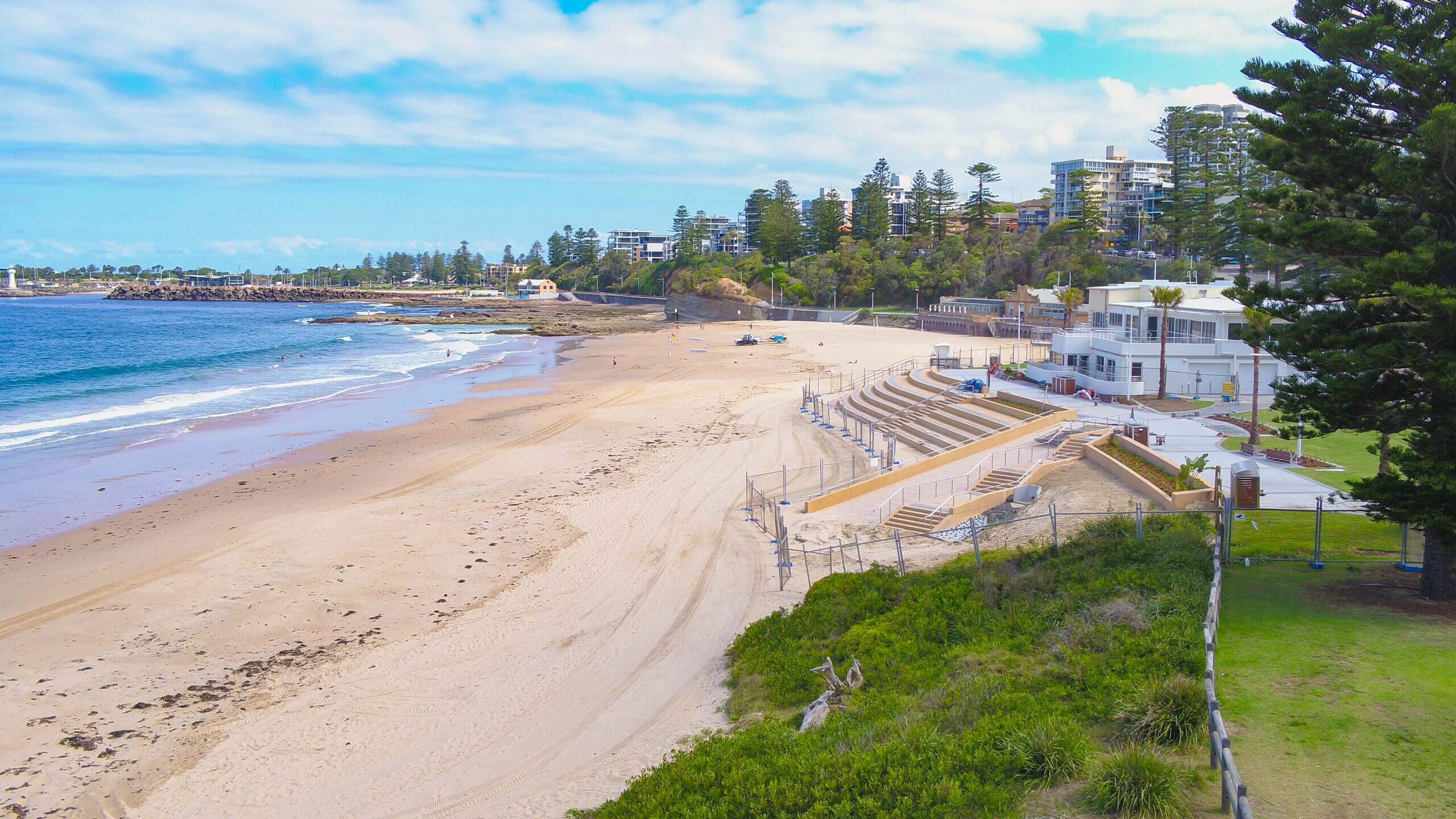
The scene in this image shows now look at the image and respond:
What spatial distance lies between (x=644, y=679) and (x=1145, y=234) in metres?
80.8

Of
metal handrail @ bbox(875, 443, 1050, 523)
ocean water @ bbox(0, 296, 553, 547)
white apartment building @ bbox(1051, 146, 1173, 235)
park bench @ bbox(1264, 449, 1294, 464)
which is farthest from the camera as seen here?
white apartment building @ bbox(1051, 146, 1173, 235)

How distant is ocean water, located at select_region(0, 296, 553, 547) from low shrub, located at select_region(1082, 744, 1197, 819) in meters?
22.0

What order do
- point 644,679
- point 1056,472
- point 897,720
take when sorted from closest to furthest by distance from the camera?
point 897,720 → point 644,679 → point 1056,472

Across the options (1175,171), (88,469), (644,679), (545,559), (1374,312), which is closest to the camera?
(1374,312)

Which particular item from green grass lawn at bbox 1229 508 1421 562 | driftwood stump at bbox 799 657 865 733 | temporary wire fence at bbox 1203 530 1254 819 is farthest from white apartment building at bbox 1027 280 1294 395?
driftwood stump at bbox 799 657 865 733

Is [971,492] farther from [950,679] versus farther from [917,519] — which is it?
[950,679]

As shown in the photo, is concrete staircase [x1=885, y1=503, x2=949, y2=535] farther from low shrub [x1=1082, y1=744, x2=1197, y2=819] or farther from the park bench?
low shrub [x1=1082, y1=744, x2=1197, y2=819]

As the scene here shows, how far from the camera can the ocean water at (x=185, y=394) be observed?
2522cm

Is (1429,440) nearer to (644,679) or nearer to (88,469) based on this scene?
(644,679)

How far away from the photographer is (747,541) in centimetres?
1873

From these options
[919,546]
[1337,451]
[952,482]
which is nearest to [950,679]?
[919,546]

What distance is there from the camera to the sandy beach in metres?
10.5

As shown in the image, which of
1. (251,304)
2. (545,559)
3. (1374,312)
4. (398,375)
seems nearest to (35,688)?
(545,559)

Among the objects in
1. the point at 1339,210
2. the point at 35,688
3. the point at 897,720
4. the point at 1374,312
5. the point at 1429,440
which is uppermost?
the point at 1339,210
